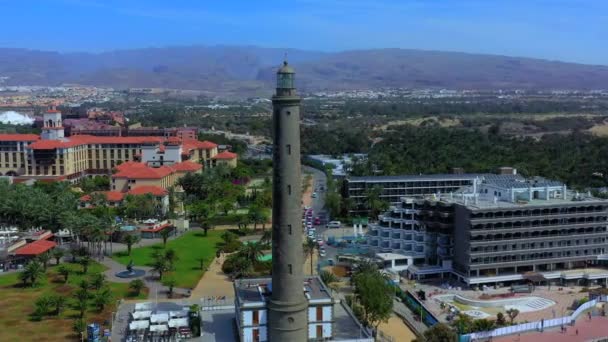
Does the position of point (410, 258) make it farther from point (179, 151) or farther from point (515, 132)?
point (515, 132)

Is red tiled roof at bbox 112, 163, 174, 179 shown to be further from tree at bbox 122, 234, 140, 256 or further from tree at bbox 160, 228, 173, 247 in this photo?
tree at bbox 122, 234, 140, 256

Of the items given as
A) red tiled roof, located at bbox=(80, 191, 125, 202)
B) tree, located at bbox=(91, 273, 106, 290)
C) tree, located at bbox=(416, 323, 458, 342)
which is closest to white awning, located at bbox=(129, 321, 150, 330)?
tree, located at bbox=(91, 273, 106, 290)

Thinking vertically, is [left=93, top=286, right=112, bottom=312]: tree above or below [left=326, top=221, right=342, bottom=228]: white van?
above

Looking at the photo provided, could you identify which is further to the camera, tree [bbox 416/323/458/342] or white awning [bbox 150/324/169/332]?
white awning [bbox 150/324/169/332]

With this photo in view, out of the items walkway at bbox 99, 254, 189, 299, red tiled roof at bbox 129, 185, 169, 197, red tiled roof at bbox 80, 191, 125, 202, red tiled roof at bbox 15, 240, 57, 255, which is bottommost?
walkway at bbox 99, 254, 189, 299

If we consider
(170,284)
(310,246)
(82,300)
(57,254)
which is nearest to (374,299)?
(170,284)

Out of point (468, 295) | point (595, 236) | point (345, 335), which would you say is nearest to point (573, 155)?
point (595, 236)
